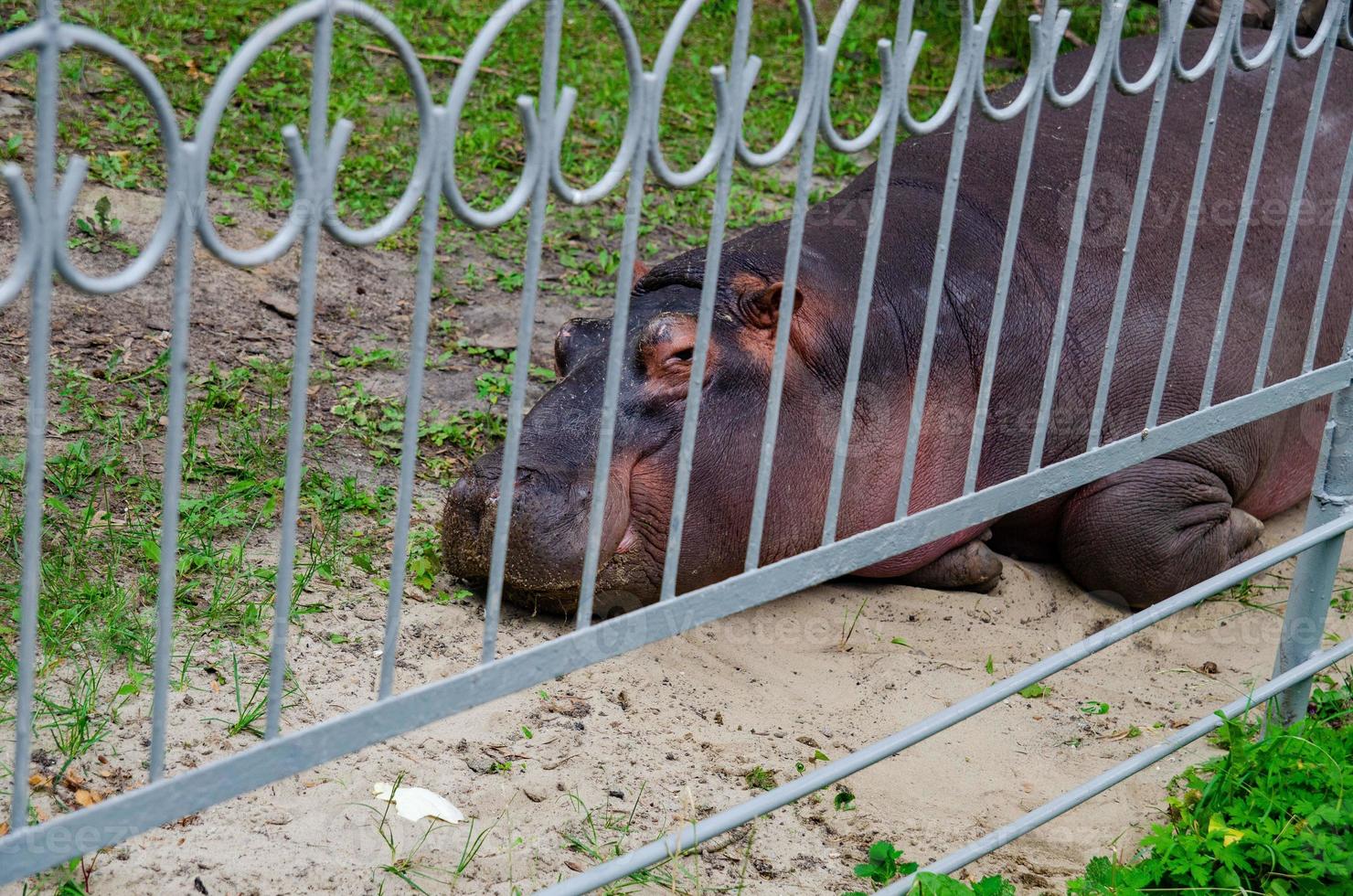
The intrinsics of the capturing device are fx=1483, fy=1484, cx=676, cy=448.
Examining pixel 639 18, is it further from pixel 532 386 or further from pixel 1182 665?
pixel 1182 665

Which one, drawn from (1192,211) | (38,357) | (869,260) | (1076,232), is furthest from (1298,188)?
(38,357)

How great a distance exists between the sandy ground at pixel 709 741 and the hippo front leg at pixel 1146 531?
120mm

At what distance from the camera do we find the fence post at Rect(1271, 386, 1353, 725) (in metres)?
3.04

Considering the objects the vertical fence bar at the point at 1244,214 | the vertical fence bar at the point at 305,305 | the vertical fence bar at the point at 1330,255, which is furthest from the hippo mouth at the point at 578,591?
the vertical fence bar at the point at 305,305

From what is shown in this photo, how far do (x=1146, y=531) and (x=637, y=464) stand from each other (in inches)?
60.0

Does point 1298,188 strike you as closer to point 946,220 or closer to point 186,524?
point 946,220

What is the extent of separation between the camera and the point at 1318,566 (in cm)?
314

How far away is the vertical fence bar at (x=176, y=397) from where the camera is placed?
135 cm

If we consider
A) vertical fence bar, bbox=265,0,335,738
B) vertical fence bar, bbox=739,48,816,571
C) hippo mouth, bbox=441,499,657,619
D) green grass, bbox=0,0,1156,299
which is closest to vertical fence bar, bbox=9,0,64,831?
vertical fence bar, bbox=265,0,335,738

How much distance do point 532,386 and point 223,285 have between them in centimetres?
104

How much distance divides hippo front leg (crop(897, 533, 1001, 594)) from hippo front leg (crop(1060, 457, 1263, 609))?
0.98 ft

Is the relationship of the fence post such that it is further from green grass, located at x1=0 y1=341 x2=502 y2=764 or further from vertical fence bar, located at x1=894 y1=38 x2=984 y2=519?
green grass, located at x1=0 y1=341 x2=502 y2=764

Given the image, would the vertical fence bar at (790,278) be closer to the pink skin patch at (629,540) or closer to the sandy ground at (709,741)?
the sandy ground at (709,741)

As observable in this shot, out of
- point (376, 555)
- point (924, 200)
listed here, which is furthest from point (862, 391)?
point (376, 555)
